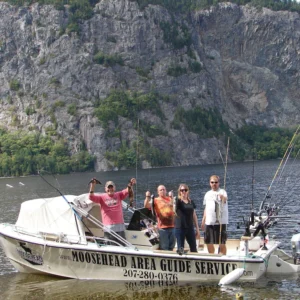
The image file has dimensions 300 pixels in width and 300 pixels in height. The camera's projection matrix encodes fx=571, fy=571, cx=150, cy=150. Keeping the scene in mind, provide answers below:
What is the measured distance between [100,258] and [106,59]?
440 feet

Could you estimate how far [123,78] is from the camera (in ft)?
493

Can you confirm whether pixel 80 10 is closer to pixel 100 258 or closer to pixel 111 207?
pixel 111 207

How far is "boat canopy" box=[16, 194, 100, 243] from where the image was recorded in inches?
631

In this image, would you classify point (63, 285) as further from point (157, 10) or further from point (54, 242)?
point (157, 10)

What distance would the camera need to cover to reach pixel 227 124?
531ft

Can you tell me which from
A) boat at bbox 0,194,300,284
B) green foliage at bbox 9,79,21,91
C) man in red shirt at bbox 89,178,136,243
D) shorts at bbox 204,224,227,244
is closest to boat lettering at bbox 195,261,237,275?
boat at bbox 0,194,300,284

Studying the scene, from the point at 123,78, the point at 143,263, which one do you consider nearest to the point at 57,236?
the point at 143,263

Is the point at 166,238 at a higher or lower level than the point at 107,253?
higher

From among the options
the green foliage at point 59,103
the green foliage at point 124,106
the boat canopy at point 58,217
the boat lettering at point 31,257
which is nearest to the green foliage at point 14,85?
the green foliage at point 59,103

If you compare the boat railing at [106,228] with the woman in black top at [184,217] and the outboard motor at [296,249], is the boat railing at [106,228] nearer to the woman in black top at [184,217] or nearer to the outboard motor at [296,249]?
the woman in black top at [184,217]

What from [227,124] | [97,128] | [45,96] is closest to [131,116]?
[97,128]

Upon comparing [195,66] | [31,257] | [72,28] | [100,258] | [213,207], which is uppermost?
[72,28]

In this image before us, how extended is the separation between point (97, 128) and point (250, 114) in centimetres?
6275

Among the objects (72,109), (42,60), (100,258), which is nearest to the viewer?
(100,258)
